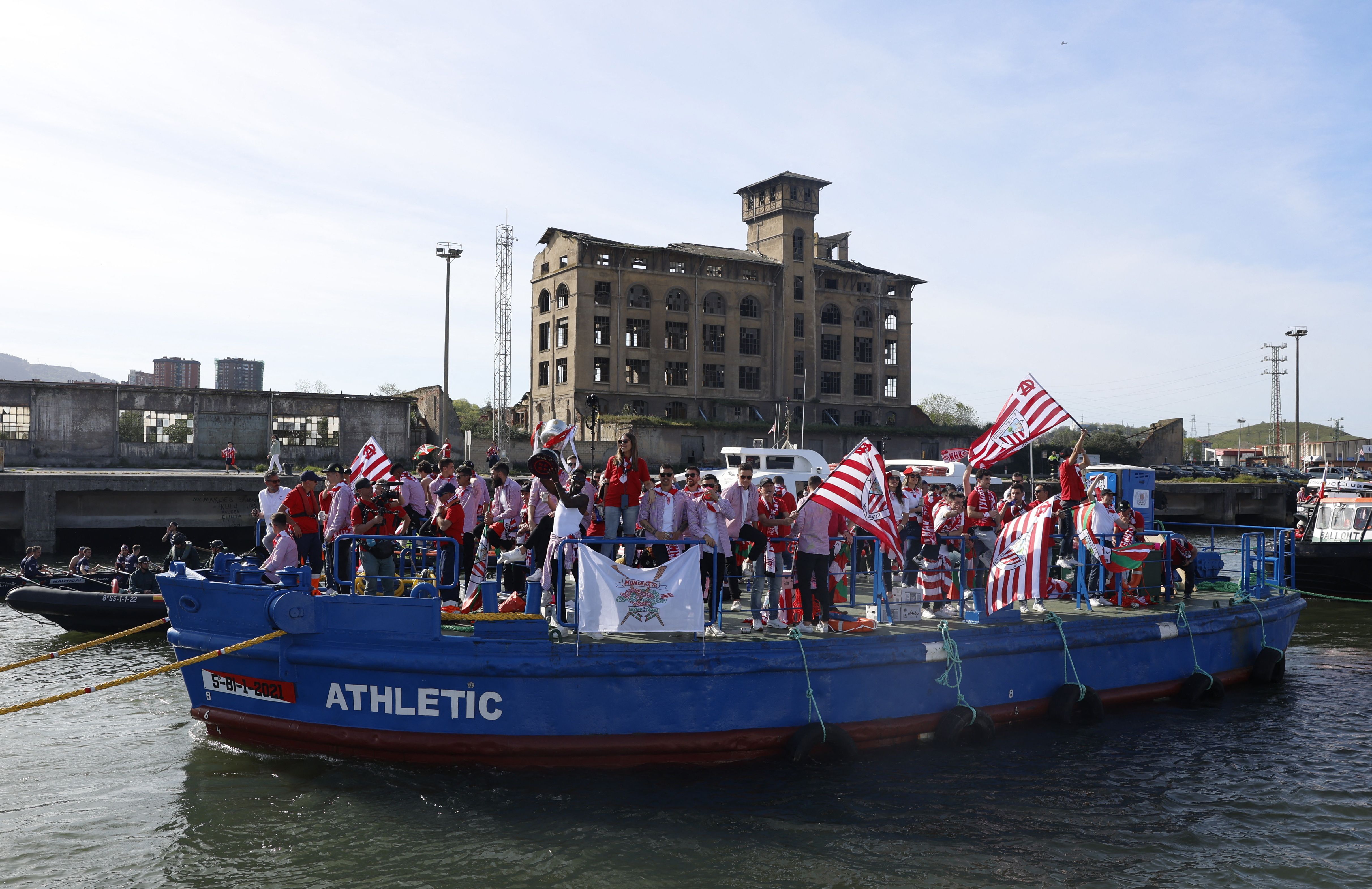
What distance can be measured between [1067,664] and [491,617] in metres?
6.63

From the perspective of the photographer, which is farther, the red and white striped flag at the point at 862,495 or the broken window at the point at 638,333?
the broken window at the point at 638,333

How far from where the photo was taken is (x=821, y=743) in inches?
359

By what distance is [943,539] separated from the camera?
1107 centimetres

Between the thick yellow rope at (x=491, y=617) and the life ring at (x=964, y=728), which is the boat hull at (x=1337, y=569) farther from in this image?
the thick yellow rope at (x=491, y=617)

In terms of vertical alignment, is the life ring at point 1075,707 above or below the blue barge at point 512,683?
below

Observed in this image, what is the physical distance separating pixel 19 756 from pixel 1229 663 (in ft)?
48.5

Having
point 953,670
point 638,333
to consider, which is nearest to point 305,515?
point 953,670

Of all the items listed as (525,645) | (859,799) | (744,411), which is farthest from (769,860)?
(744,411)

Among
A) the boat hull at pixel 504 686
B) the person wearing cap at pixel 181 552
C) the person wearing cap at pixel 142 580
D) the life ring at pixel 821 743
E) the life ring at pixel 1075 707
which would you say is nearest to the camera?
the boat hull at pixel 504 686

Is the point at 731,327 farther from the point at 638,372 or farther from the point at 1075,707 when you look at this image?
the point at 1075,707

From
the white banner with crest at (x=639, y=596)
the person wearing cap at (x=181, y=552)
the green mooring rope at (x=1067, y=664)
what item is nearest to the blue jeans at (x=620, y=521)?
the white banner with crest at (x=639, y=596)

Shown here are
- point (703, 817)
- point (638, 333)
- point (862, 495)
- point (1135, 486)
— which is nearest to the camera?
point (703, 817)

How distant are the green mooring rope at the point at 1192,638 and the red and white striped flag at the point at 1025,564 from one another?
9.59 ft

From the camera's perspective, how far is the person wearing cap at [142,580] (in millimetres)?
17531
